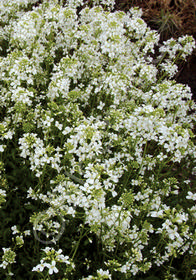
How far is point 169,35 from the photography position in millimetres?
8258

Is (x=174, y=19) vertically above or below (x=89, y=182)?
above

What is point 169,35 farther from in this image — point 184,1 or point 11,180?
point 11,180

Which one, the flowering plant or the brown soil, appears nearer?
the flowering plant

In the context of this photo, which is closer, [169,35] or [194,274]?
[194,274]

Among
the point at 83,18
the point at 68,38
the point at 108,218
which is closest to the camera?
the point at 108,218

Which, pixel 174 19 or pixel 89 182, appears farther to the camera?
pixel 174 19

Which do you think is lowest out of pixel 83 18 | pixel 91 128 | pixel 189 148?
pixel 91 128

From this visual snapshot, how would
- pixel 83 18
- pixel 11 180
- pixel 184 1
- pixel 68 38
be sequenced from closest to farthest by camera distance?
pixel 11 180 < pixel 68 38 < pixel 83 18 < pixel 184 1

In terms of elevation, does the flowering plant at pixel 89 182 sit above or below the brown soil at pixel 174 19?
below

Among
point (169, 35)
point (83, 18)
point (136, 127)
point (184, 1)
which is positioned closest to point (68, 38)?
point (83, 18)

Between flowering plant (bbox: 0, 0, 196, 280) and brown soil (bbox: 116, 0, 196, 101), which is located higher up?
brown soil (bbox: 116, 0, 196, 101)

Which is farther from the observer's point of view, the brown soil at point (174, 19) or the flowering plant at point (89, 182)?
the brown soil at point (174, 19)

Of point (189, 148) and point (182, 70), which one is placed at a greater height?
point (182, 70)

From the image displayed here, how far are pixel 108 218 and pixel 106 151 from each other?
1.35 metres
